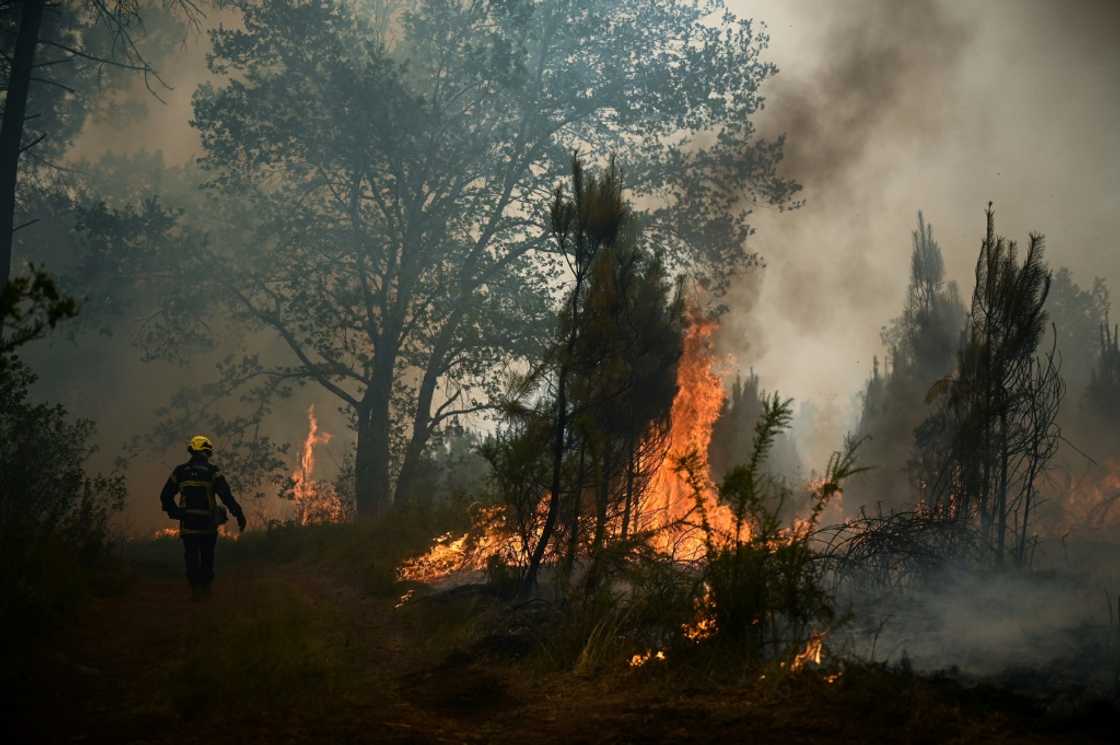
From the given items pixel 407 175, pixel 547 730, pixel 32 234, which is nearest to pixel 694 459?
pixel 547 730

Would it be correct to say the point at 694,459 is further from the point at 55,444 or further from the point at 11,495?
the point at 55,444

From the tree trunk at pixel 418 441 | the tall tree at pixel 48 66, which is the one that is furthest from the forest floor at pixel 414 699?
the tree trunk at pixel 418 441

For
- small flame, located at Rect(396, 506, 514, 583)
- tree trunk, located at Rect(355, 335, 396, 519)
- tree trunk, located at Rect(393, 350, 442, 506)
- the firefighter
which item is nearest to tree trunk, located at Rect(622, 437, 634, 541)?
small flame, located at Rect(396, 506, 514, 583)

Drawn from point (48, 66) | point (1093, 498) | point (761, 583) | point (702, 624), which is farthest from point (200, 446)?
point (1093, 498)

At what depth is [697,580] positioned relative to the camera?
6.36m

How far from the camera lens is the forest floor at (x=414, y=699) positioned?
15.0 ft

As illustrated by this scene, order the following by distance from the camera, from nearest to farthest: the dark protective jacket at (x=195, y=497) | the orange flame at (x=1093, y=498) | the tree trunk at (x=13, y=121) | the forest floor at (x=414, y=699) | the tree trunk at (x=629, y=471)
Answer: the forest floor at (x=414, y=699)
the dark protective jacket at (x=195, y=497)
the tree trunk at (x=629, y=471)
the tree trunk at (x=13, y=121)
the orange flame at (x=1093, y=498)

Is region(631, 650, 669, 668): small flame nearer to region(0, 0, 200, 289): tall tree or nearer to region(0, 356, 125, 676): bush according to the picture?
region(0, 356, 125, 676): bush

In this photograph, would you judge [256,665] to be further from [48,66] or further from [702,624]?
[48,66]

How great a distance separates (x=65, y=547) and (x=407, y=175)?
13.5 m

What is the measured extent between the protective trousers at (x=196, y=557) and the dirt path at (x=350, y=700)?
1.57 metres

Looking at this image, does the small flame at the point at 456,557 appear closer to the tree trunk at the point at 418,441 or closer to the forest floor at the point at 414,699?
the forest floor at the point at 414,699

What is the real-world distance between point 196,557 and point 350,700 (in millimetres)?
5421

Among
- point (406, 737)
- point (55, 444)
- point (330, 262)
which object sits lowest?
point (406, 737)
